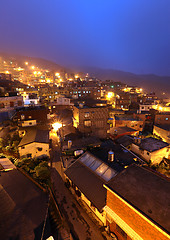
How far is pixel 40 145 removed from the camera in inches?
848

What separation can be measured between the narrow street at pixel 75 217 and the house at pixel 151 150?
540 inches

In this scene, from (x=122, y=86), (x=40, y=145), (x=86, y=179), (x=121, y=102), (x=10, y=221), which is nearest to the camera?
(x=10, y=221)

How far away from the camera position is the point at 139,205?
8148 millimetres

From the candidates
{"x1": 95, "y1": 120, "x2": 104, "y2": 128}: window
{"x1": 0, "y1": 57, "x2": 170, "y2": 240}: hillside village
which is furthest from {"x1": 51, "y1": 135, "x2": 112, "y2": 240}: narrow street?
{"x1": 95, "y1": 120, "x2": 104, "y2": 128}: window

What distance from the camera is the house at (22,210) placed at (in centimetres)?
867

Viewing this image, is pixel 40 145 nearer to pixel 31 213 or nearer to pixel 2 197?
pixel 2 197

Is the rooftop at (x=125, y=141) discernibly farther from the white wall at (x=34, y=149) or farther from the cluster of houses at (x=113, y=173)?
the white wall at (x=34, y=149)

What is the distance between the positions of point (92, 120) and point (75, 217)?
18433 millimetres

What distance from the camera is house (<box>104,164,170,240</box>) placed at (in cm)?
743

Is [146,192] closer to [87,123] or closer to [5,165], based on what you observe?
[5,165]

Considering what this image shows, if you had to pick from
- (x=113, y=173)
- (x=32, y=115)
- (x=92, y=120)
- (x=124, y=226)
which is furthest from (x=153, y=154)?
(x=32, y=115)

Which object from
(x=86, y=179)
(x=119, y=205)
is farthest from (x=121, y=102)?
(x=119, y=205)

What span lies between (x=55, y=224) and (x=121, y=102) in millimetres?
47134

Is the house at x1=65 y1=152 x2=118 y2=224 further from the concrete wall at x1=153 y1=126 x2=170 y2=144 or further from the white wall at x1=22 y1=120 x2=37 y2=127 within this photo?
the concrete wall at x1=153 y1=126 x2=170 y2=144
